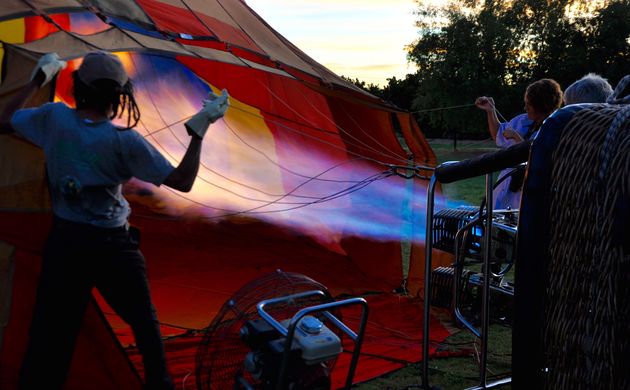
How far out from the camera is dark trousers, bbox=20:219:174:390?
Answer: 2.42 meters

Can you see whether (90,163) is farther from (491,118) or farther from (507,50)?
(507,50)

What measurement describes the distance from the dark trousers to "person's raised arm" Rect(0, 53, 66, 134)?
1.73 ft

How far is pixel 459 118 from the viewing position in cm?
3384

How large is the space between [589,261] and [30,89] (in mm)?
2189

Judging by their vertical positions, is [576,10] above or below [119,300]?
above

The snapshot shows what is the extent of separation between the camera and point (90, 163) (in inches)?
95.3

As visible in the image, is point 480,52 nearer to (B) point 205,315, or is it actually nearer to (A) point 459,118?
(A) point 459,118

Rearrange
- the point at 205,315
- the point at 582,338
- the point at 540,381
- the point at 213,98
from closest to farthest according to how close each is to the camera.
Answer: the point at 582,338 < the point at 540,381 < the point at 213,98 < the point at 205,315

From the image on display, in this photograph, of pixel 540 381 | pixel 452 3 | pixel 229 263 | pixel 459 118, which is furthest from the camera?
pixel 452 3

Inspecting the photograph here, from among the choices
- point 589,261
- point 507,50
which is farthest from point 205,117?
point 507,50

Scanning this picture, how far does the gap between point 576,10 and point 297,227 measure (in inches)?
1266

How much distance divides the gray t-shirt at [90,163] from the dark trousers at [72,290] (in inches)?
2.7

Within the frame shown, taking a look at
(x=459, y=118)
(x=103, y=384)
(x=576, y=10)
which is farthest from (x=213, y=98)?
(x=576, y=10)

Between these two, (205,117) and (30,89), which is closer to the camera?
(205,117)
